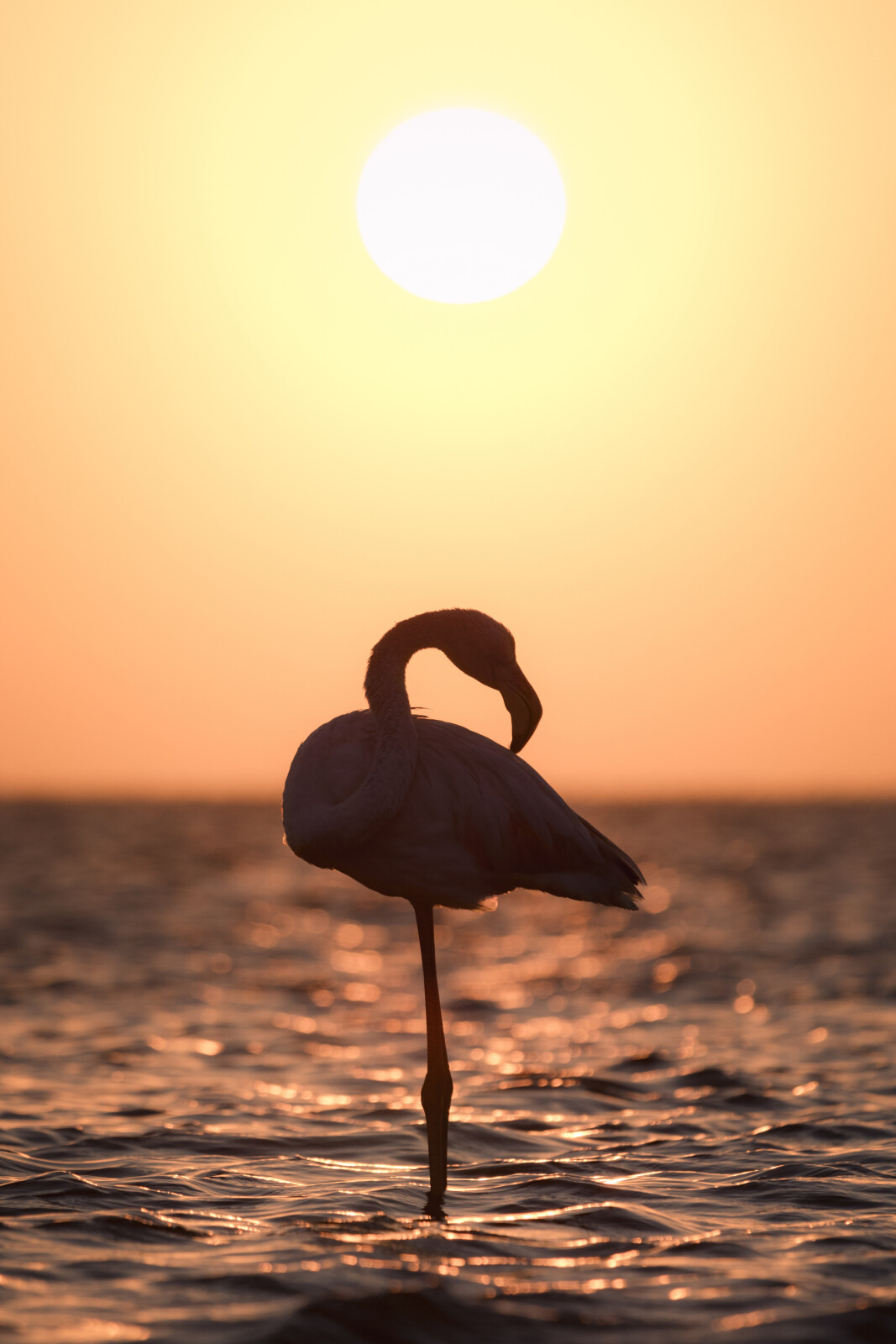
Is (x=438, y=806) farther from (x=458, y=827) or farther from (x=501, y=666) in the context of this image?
(x=501, y=666)

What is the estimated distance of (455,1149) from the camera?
7.54 metres

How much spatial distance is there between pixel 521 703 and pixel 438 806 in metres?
0.64

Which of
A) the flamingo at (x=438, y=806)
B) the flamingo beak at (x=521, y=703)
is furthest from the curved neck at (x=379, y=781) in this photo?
the flamingo beak at (x=521, y=703)

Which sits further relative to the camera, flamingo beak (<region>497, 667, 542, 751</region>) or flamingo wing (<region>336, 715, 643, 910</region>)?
flamingo beak (<region>497, 667, 542, 751</region>)

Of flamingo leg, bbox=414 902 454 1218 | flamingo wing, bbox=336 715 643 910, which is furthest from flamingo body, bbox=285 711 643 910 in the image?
flamingo leg, bbox=414 902 454 1218

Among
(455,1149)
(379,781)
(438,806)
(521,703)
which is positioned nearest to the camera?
(379,781)

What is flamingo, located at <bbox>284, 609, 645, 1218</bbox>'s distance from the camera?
5.86 metres

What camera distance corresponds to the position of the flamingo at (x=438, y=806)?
5863 millimetres

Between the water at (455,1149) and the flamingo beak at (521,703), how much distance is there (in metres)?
2.16

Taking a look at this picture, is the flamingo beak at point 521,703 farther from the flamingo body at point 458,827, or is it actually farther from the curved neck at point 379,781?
the curved neck at point 379,781

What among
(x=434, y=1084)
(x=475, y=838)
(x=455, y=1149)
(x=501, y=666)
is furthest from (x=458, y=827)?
(x=455, y=1149)

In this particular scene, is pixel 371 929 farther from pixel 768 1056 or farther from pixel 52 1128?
pixel 52 1128

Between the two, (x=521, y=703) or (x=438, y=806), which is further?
(x=521, y=703)

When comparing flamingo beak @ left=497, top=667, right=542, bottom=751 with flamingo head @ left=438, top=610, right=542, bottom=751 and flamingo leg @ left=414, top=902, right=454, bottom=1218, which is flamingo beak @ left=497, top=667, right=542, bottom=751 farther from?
flamingo leg @ left=414, top=902, right=454, bottom=1218
